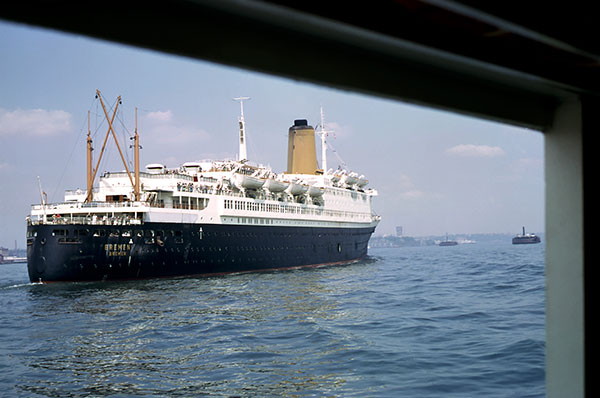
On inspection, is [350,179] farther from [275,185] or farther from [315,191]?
[275,185]

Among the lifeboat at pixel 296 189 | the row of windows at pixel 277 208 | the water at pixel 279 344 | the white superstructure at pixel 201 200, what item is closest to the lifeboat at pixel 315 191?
the white superstructure at pixel 201 200

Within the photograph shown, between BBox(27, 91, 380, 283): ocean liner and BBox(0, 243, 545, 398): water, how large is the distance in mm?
5081

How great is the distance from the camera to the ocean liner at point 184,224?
28609mm

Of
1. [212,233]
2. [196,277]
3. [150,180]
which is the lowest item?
[196,277]

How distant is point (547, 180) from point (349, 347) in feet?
32.0

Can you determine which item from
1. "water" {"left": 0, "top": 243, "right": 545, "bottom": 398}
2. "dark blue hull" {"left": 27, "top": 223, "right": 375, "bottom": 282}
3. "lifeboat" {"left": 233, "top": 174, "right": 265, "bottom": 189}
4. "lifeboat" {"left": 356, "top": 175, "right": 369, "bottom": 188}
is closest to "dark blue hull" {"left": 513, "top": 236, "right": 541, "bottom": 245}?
"lifeboat" {"left": 356, "top": 175, "right": 369, "bottom": 188}

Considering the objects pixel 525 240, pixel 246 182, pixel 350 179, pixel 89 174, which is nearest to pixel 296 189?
pixel 246 182

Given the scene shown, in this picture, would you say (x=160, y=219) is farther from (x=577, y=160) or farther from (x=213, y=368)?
(x=577, y=160)

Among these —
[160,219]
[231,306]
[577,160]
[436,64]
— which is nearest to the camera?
[436,64]

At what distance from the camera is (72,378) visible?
10828mm

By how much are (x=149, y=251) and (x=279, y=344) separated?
19072 mm

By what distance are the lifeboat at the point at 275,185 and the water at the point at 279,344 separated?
1761cm

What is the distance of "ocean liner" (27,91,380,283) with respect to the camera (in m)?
28.6

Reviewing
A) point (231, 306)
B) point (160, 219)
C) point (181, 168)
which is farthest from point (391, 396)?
point (181, 168)
